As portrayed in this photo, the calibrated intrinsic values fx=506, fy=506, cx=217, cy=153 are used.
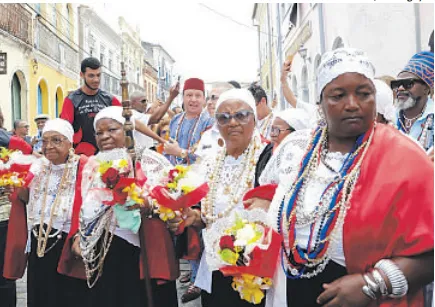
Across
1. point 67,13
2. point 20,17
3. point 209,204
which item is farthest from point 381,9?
point 67,13

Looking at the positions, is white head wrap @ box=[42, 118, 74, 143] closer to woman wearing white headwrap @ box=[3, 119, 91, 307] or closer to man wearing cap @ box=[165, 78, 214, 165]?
woman wearing white headwrap @ box=[3, 119, 91, 307]

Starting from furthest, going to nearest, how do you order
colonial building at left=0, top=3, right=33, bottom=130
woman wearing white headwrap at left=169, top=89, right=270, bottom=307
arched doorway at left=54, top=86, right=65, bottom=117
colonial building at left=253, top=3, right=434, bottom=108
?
arched doorway at left=54, top=86, right=65, bottom=117 → colonial building at left=0, top=3, right=33, bottom=130 → colonial building at left=253, top=3, right=434, bottom=108 → woman wearing white headwrap at left=169, top=89, right=270, bottom=307

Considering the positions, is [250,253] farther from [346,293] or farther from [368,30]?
[368,30]

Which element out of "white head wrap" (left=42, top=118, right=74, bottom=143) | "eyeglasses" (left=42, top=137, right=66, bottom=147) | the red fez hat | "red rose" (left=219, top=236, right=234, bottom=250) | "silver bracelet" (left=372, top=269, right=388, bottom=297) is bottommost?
"silver bracelet" (left=372, top=269, right=388, bottom=297)

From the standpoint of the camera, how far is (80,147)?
5.41 m

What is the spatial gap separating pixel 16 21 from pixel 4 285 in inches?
599

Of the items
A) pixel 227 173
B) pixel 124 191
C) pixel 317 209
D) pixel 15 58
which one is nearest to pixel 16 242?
pixel 124 191

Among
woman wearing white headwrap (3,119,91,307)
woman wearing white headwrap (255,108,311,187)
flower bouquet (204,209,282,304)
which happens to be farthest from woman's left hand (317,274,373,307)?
woman wearing white headwrap (3,119,91,307)

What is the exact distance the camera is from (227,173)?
3463 millimetres

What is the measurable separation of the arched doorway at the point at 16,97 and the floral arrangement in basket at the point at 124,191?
1675 centimetres

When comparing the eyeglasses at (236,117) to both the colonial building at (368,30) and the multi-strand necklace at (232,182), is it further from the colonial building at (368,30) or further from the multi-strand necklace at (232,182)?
the colonial building at (368,30)

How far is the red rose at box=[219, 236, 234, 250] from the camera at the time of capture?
244 centimetres

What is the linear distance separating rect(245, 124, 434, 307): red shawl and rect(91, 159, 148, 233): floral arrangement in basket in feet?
4.97

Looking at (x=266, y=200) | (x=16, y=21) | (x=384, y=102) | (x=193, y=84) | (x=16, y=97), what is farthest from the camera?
(x=16, y=97)
